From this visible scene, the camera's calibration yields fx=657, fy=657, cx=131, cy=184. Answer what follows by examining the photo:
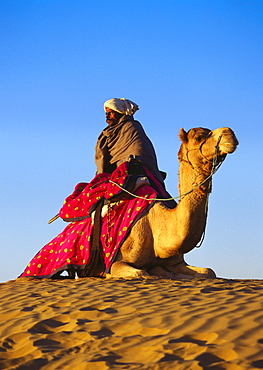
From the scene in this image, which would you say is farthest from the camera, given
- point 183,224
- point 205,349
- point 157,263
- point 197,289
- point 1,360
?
point 157,263

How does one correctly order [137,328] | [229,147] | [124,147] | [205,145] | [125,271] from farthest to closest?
[124,147] < [125,271] < [205,145] < [229,147] < [137,328]

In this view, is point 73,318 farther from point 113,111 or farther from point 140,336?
point 113,111

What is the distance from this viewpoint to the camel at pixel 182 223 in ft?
26.5

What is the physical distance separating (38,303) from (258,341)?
10.2 ft

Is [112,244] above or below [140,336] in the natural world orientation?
above

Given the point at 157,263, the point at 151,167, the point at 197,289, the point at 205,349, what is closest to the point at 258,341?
the point at 205,349

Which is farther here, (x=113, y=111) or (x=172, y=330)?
(x=113, y=111)

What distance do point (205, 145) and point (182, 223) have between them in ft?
3.38

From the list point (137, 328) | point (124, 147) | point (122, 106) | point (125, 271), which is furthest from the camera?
point (122, 106)

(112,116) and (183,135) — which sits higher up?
(112,116)

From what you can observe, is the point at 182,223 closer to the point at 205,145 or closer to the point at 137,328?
the point at 205,145

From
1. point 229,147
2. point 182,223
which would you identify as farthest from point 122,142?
point 229,147

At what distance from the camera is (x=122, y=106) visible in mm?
10609

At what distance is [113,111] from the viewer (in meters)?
10.6
